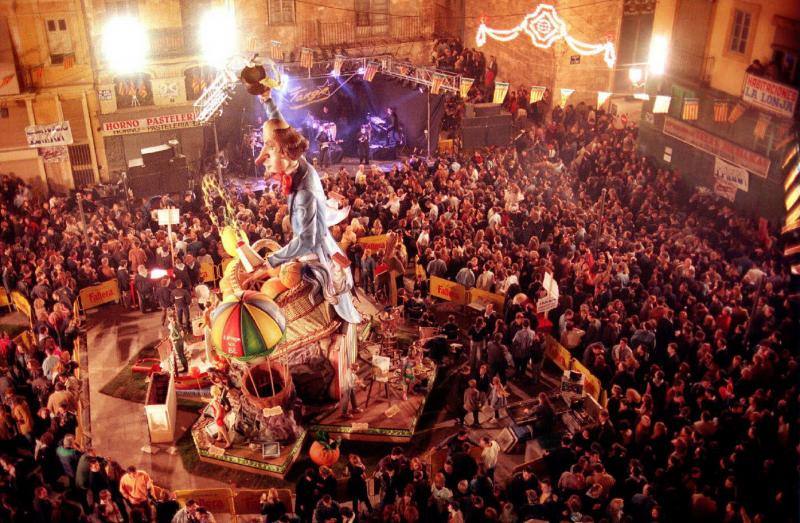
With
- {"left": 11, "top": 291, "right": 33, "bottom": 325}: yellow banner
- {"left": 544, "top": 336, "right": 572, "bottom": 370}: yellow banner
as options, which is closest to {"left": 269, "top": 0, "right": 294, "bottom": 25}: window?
{"left": 11, "top": 291, "right": 33, "bottom": 325}: yellow banner

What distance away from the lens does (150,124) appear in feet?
89.6

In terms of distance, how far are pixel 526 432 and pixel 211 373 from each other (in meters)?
5.83

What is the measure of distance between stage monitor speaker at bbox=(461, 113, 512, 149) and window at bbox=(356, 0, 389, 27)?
7.04 meters

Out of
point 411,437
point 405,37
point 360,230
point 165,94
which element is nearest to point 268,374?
point 411,437

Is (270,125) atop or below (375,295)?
atop

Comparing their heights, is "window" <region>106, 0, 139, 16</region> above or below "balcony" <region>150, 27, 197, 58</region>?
above

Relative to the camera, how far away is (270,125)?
40.6 feet

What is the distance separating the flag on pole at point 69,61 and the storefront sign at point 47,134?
6.13m

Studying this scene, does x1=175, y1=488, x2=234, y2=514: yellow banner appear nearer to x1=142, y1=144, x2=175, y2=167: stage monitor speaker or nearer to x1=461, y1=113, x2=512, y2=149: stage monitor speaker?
x1=142, y1=144, x2=175, y2=167: stage monitor speaker

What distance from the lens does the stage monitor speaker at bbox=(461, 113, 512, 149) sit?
2719 cm

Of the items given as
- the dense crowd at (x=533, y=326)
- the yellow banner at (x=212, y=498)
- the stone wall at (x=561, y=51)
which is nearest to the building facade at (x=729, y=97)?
the dense crowd at (x=533, y=326)

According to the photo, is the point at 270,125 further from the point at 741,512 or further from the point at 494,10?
the point at 494,10

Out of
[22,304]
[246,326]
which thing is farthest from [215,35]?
[246,326]

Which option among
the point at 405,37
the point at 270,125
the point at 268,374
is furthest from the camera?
the point at 405,37
